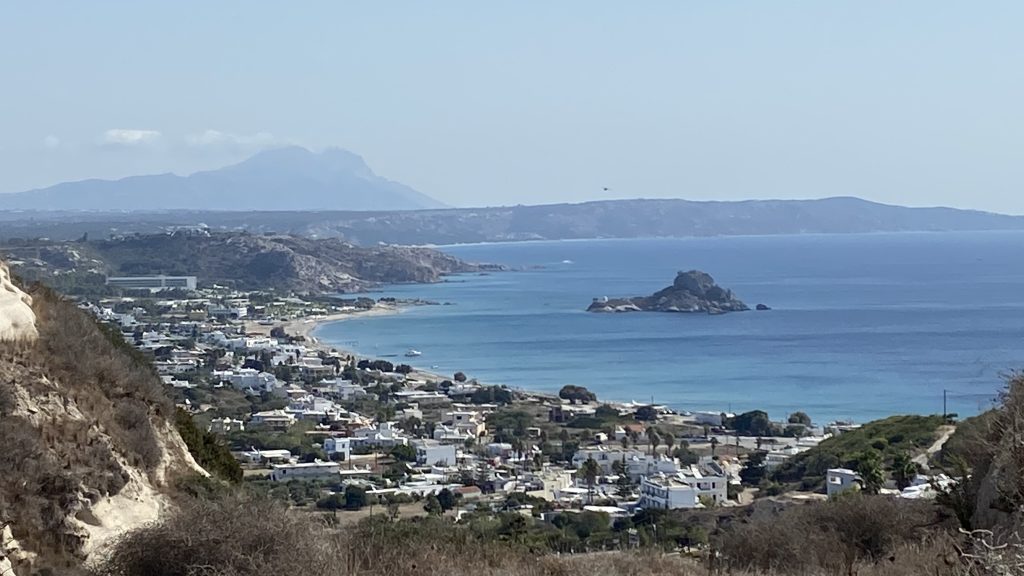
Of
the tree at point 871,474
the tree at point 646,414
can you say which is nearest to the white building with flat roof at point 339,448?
the tree at point 646,414

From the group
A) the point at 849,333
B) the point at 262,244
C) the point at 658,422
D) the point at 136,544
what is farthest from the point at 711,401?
the point at 262,244

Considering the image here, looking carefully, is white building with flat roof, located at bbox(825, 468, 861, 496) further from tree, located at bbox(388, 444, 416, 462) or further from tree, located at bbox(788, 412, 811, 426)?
tree, located at bbox(788, 412, 811, 426)

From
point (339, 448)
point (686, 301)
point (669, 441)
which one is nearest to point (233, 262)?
point (686, 301)

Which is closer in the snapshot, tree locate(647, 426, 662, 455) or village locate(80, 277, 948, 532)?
village locate(80, 277, 948, 532)

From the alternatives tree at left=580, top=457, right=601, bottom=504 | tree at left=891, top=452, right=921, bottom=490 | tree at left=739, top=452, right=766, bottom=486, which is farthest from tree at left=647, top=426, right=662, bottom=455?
tree at left=891, top=452, right=921, bottom=490

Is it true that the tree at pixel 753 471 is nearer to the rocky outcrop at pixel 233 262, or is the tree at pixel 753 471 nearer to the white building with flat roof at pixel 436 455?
the white building with flat roof at pixel 436 455

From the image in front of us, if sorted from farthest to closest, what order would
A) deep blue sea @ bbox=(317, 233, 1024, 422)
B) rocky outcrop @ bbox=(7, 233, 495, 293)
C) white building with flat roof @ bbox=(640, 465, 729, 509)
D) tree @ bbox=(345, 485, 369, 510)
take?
rocky outcrop @ bbox=(7, 233, 495, 293) → deep blue sea @ bbox=(317, 233, 1024, 422) → white building with flat roof @ bbox=(640, 465, 729, 509) → tree @ bbox=(345, 485, 369, 510)

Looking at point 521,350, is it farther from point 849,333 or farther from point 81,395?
point 81,395
